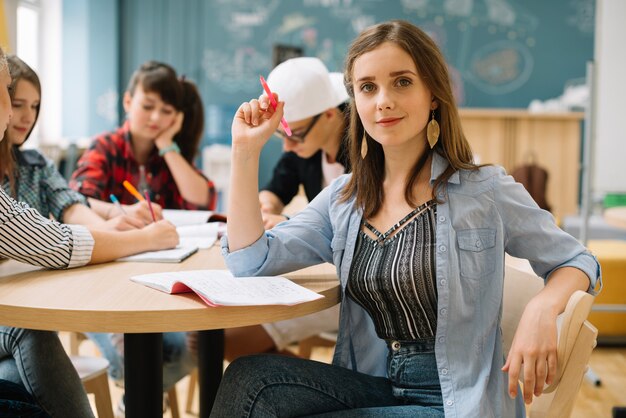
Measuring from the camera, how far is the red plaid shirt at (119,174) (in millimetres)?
2607

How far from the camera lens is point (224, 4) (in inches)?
264

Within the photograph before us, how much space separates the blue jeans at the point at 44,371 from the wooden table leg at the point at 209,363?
353mm

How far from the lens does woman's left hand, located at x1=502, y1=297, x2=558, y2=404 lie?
113 cm

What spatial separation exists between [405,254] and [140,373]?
581 millimetres

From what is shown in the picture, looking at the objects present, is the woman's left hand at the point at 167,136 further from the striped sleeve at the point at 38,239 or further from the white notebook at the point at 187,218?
the striped sleeve at the point at 38,239

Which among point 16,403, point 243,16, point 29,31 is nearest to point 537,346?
point 16,403

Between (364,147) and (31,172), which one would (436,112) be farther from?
(31,172)

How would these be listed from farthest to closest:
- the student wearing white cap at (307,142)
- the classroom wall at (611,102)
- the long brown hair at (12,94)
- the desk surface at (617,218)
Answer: the classroom wall at (611,102), the desk surface at (617,218), the student wearing white cap at (307,142), the long brown hair at (12,94)

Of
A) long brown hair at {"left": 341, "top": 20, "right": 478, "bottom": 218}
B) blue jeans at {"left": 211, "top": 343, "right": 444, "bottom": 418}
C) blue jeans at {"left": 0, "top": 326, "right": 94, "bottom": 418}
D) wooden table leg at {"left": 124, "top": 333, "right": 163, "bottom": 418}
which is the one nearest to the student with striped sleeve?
blue jeans at {"left": 0, "top": 326, "right": 94, "bottom": 418}

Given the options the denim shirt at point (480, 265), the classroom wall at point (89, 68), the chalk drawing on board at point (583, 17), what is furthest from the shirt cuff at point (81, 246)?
the chalk drawing on board at point (583, 17)

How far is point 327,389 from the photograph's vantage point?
1.31 m

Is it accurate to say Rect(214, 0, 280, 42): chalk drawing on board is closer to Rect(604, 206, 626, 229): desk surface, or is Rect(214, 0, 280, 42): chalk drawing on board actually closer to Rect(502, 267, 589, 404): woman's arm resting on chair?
Rect(604, 206, 626, 229): desk surface

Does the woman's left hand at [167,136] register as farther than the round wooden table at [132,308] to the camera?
Yes

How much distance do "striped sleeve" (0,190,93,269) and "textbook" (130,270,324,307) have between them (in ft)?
0.62
